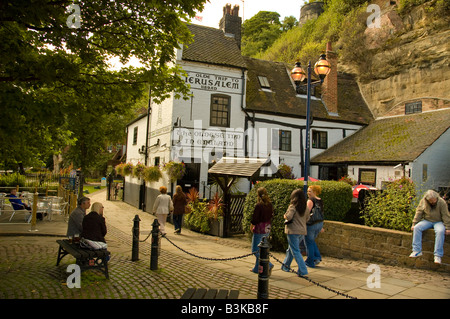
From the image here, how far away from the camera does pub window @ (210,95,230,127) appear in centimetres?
1816

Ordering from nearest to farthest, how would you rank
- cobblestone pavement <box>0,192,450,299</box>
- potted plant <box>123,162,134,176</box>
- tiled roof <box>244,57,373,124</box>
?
cobblestone pavement <box>0,192,450,299</box>
tiled roof <box>244,57,373,124</box>
potted plant <box>123,162,134,176</box>

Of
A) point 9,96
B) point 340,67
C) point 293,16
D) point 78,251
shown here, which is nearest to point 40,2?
point 9,96

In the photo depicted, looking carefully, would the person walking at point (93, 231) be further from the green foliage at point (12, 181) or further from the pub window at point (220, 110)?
the green foliage at point (12, 181)

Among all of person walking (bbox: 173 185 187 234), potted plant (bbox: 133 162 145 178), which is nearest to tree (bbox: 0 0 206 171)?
person walking (bbox: 173 185 187 234)

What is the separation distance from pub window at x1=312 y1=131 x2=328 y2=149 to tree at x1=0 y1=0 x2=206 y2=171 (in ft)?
49.9

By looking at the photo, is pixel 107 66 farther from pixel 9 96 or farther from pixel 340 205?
pixel 340 205

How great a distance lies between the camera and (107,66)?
26.4 ft

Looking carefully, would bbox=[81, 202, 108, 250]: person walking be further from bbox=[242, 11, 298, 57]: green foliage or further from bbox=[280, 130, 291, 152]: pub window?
bbox=[242, 11, 298, 57]: green foliage

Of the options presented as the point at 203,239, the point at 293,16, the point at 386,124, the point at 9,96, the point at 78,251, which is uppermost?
the point at 293,16

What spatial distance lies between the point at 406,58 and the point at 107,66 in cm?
2230

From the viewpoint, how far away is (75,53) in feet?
23.0

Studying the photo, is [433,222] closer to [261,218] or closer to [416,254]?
[416,254]

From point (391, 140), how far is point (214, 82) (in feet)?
36.0

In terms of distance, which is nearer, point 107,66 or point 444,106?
point 107,66
